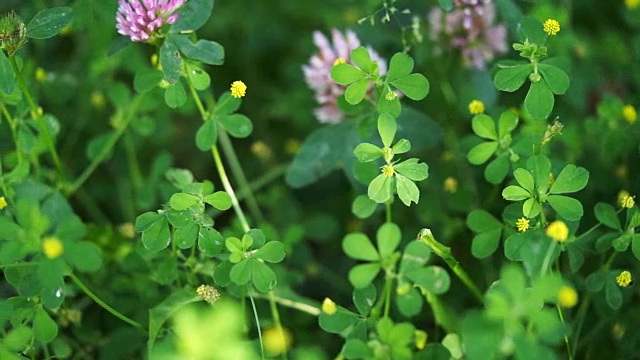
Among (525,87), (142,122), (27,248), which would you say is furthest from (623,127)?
(27,248)

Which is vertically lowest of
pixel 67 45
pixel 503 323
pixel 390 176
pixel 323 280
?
pixel 323 280

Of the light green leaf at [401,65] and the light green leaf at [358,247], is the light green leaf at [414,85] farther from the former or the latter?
the light green leaf at [358,247]

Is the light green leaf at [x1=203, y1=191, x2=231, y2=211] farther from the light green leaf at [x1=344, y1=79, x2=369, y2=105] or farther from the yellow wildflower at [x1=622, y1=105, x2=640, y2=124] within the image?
the yellow wildflower at [x1=622, y1=105, x2=640, y2=124]

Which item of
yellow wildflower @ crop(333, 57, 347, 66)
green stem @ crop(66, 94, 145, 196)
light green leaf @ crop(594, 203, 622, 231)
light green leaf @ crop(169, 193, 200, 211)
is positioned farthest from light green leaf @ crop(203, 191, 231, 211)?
light green leaf @ crop(594, 203, 622, 231)

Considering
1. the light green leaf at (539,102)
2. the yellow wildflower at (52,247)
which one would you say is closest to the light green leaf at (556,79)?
the light green leaf at (539,102)

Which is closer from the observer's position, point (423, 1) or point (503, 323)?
point (503, 323)

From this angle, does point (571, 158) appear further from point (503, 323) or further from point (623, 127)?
point (503, 323)
